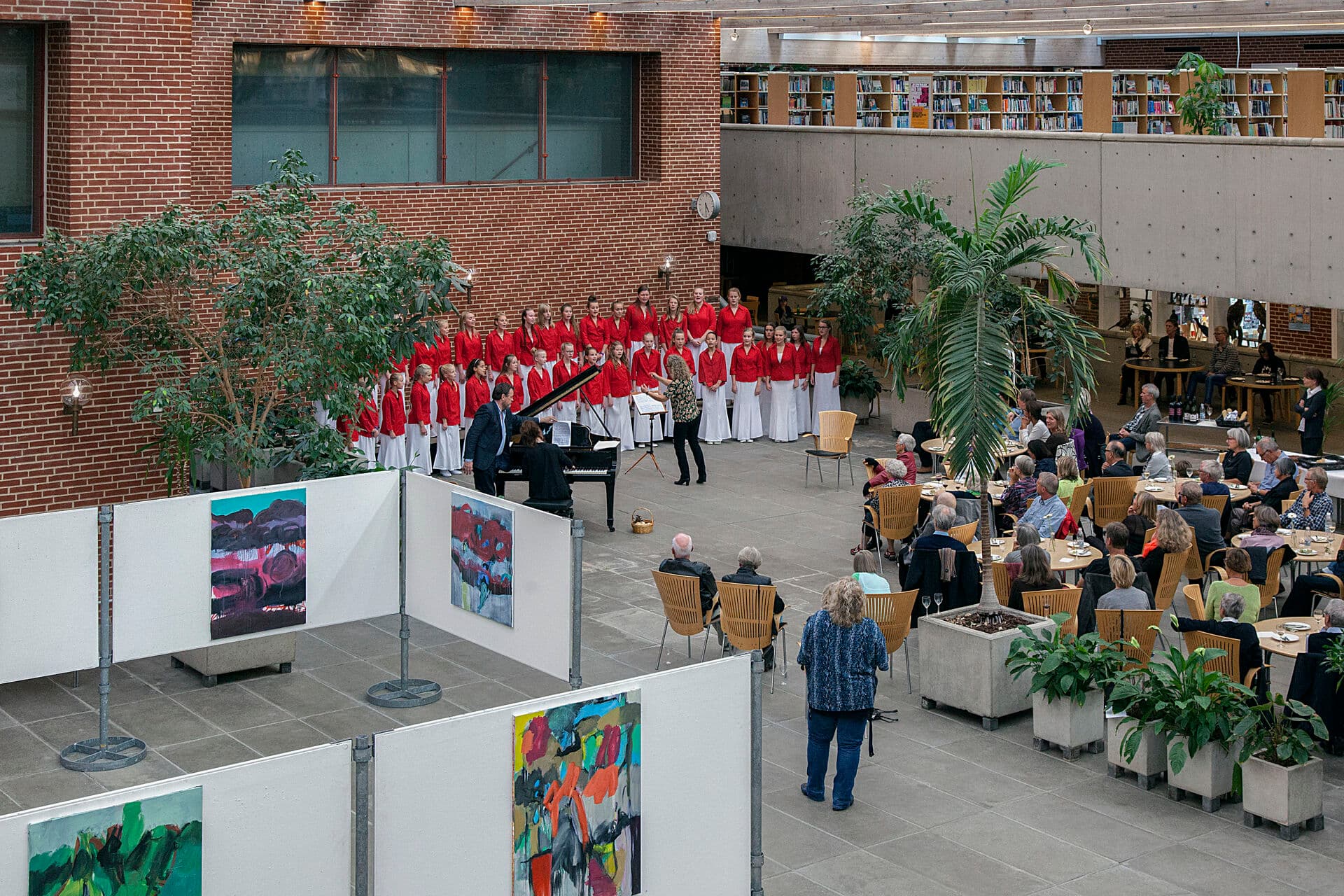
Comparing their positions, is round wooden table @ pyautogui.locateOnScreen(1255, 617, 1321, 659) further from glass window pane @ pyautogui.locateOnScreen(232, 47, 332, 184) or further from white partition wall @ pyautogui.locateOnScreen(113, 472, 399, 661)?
glass window pane @ pyautogui.locateOnScreen(232, 47, 332, 184)

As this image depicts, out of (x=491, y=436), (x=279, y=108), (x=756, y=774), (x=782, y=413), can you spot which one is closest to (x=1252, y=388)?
(x=782, y=413)

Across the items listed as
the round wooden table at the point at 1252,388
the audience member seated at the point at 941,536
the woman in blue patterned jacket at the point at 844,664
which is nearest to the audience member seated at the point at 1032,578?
the audience member seated at the point at 941,536

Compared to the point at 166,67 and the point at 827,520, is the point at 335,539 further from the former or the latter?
the point at 827,520

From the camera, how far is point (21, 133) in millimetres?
14438

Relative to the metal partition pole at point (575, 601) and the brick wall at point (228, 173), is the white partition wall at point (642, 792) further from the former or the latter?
the brick wall at point (228, 173)

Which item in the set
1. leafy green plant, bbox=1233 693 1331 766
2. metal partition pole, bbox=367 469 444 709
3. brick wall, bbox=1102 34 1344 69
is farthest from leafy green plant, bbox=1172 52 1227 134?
metal partition pole, bbox=367 469 444 709

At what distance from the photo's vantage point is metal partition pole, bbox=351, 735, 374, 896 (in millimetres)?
6699

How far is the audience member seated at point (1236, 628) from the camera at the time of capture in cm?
1083

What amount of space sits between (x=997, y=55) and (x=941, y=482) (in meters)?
20.8

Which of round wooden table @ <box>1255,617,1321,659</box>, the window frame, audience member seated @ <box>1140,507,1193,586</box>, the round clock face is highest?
the round clock face

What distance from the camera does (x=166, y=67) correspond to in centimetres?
1451

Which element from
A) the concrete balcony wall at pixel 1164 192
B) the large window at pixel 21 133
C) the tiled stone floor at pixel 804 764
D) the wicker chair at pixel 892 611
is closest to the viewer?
the tiled stone floor at pixel 804 764

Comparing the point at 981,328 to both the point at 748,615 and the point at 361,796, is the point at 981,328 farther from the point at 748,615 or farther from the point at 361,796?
the point at 361,796

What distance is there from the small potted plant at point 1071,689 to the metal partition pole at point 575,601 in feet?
9.84
